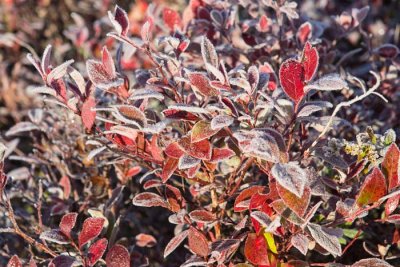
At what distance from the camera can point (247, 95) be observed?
1.28 meters

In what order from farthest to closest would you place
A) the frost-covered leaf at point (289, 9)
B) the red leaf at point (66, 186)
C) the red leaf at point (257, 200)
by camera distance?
the red leaf at point (66, 186) → the frost-covered leaf at point (289, 9) → the red leaf at point (257, 200)

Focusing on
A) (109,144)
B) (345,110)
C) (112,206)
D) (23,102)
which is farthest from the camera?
(23,102)

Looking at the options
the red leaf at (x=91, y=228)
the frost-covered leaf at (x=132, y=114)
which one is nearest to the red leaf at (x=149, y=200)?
the red leaf at (x=91, y=228)

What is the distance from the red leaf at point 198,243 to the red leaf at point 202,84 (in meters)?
0.36

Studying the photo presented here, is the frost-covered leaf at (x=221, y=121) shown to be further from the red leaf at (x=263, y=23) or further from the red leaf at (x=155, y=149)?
the red leaf at (x=263, y=23)

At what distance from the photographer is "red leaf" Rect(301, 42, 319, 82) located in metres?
1.23

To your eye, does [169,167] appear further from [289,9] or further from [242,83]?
[289,9]

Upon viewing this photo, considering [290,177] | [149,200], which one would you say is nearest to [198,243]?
[149,200]

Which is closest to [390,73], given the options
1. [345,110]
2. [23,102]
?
[345,110]

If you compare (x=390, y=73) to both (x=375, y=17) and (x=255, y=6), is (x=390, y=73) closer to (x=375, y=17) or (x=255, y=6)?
(x=255, y=6)

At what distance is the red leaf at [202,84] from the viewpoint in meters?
1.31

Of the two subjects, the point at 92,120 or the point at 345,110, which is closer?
the point at 92,120

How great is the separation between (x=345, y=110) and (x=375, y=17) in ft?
4.89

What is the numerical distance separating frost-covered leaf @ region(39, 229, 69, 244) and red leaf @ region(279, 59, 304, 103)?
668 mm
